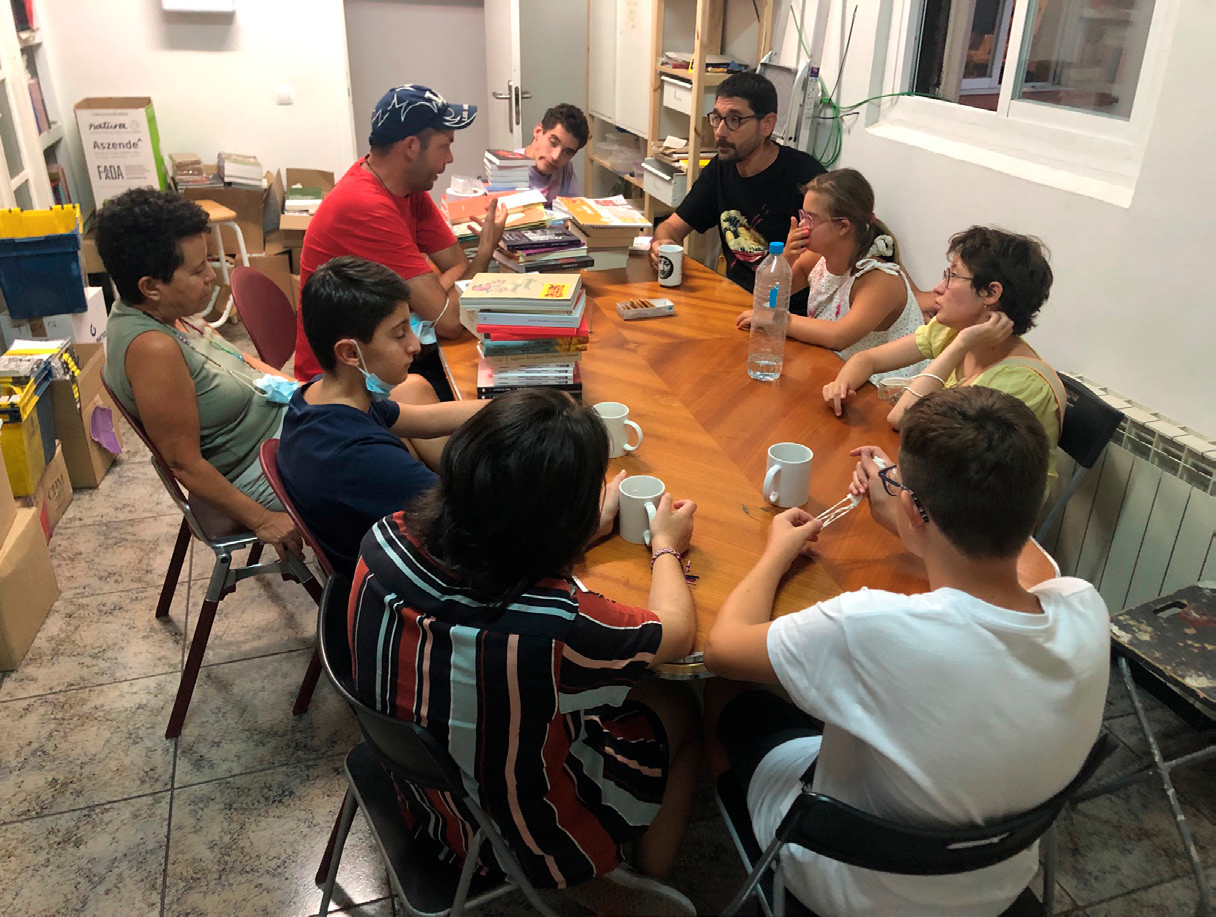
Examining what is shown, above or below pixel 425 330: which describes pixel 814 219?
above

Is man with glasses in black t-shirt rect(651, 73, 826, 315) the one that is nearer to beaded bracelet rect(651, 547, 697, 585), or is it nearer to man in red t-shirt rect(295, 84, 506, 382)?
man in red t-shirt rect(295, 84, 506, 382)

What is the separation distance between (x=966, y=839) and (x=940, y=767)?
0.30 feet

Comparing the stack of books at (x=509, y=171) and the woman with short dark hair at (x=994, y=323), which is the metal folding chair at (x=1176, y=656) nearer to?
the woman with short dark hair at (x=994, y=323)

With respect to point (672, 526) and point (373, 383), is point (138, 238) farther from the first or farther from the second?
point (672, 526)

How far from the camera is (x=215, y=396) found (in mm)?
2158

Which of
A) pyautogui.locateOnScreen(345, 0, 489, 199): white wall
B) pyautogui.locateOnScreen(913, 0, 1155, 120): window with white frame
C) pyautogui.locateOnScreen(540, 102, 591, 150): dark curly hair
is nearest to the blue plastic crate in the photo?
pyautogui.locateOnScreen(540, 102, 591, 150): dark curly hair

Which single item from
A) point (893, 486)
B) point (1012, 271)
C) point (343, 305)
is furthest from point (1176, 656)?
point (343, 305)

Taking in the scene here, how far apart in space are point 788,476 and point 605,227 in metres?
1.63

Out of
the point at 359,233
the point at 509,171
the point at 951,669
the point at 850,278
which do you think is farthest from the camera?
the point at 509,171

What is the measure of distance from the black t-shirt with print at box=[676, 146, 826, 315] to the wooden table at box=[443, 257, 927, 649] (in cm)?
39

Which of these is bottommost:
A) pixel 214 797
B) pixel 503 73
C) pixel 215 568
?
pixel 214 797

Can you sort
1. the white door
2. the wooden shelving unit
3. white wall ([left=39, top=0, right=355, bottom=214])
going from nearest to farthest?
the wooden shelving unit, white wall ([left=39, top=0, right=355, bottom=214]), the white door

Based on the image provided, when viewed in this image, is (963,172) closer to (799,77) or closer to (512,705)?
(799,77)

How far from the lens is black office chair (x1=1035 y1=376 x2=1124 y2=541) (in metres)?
2.00
